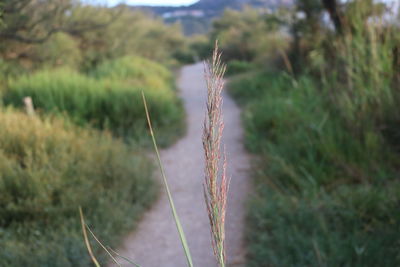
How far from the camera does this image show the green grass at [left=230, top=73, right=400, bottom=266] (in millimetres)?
2961

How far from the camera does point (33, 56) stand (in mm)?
7621

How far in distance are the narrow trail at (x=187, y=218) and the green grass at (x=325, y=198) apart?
225 mm

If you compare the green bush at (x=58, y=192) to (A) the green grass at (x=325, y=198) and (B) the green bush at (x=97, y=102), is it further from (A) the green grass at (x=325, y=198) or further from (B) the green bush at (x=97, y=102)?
(B) the green bush at (x=97, y=102)

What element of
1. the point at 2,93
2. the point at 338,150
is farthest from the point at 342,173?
the point at 2,93

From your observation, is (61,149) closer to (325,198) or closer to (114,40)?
(325,198)

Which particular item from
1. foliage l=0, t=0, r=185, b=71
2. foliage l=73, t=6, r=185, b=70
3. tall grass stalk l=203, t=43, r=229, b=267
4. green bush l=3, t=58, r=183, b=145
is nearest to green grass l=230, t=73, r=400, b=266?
tall grass stalk l=203, t=43, r=229, b=267

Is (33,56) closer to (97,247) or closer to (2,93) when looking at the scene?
(2,93)

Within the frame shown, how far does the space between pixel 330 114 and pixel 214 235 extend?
4426 mm

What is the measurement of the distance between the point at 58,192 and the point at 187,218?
1.31m

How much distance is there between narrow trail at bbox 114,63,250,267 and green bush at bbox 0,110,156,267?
19cm

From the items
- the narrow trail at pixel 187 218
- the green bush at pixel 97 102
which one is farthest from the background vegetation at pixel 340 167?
the green bush at pixel 97 102

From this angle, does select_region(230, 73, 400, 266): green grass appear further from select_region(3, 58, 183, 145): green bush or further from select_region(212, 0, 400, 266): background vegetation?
select_region(3, 58, 183, 145): green bush

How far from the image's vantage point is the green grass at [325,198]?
296 centimetres

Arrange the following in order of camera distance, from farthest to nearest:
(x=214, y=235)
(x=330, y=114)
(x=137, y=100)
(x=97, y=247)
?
(x=137, y=100)
(x=330, y=114)
(x=97, y=247)
(x=214, y=235)
